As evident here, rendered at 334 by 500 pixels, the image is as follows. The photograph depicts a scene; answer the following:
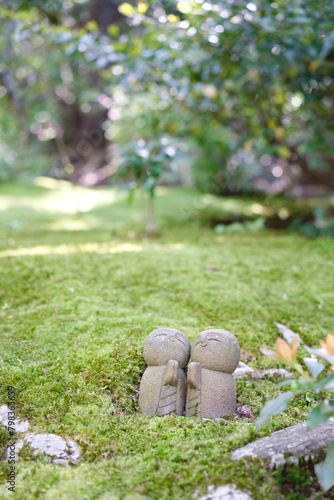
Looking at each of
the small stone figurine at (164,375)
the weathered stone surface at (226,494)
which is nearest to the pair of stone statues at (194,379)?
the small stone figurine at (164,375)

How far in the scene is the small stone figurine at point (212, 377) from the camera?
198 centimetres

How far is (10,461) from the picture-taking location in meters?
1.72

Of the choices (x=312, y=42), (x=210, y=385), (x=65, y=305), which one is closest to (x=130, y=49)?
(x=312, y=42)

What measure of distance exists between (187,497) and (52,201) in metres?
7.48

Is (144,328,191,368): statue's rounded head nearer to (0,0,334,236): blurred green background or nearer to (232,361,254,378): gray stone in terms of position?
(232,361,254,378): gray stone

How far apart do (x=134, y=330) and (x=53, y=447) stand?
0.90 metres

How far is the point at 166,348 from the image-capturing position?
6.77 feet

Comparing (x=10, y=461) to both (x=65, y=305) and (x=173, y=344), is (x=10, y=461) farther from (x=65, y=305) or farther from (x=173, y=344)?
(x=65, y=305)

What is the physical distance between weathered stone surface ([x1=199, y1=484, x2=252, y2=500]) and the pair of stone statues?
19.3 inches

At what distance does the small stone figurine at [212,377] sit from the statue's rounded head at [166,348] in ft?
0.26

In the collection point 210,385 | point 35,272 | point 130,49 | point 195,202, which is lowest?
point 195,202

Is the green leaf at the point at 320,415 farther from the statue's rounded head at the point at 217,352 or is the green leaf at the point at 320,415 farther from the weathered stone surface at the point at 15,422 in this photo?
the weathered stone surface at the point at 15,422

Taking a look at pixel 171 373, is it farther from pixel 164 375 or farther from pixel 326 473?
pixel 326 473

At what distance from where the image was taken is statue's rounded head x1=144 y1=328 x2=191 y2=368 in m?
2.06
